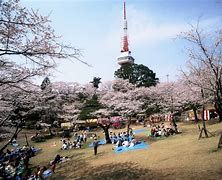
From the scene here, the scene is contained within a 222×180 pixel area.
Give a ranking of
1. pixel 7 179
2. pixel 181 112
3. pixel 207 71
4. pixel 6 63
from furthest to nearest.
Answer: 1. pixel 181 112
2. pixel 207 71
3. pixel 7 179
4. pixel 6 63

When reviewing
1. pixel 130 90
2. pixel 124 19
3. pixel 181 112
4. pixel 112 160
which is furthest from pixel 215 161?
pixel 124 19

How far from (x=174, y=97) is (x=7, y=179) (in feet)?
103

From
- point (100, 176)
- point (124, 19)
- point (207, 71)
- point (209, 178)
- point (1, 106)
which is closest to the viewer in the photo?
point (209, 178)

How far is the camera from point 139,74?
59219mm

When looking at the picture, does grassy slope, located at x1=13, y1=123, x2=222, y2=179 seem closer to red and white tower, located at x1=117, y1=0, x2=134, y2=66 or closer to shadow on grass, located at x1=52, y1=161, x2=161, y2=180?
shadow on grass, located at x1=52, y1=161, x2=161, y2=180

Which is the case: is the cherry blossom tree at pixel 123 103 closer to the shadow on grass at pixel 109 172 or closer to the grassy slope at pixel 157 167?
the grassy slope at pixel 157 167

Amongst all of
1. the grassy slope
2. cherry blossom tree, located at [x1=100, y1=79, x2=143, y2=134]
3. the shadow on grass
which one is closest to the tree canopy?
cherry blossom tree, located at [x1=100, y1=79, x2=143, y2=134]

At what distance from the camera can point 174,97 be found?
3981cm

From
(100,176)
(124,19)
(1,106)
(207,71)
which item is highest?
(124,19)

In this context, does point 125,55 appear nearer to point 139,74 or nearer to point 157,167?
point 139,74

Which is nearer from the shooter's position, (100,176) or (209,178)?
(209,178)

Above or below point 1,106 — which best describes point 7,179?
below

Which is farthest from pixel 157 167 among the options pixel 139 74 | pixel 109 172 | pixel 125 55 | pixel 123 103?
pixel 125 55

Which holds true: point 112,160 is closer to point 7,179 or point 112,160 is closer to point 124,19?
point 7,179
